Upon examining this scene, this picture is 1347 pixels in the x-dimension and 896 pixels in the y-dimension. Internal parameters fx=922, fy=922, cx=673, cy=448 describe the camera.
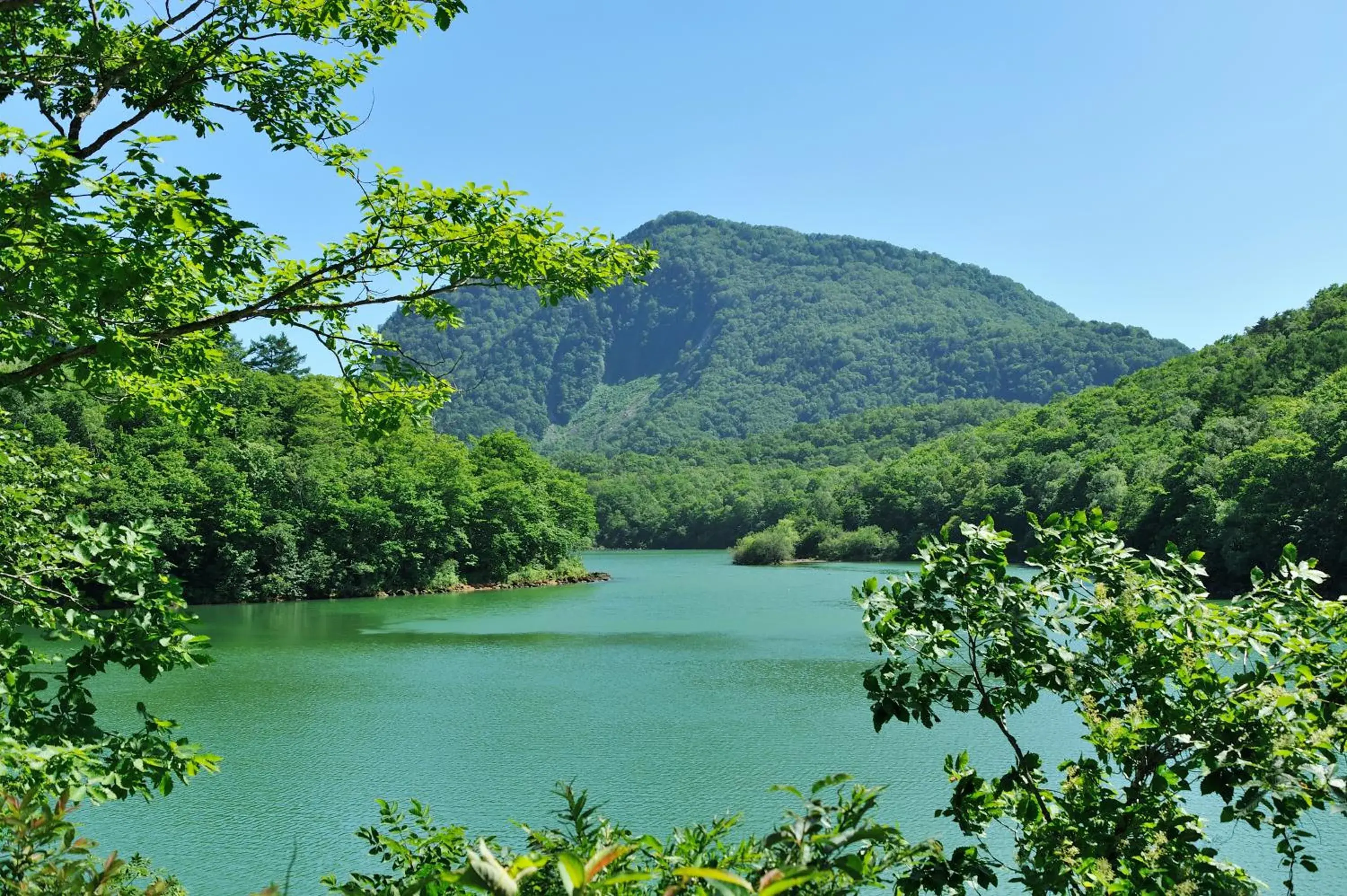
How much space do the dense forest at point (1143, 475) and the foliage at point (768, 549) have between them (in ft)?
18.6

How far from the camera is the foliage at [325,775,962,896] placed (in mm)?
1054

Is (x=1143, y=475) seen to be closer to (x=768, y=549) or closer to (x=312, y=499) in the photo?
(x=768, y=549)

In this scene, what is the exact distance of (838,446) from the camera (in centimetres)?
10844

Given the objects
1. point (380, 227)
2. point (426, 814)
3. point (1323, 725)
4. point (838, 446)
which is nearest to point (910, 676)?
point (1323, 725)

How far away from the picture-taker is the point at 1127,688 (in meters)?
2.99

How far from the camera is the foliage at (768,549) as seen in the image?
5853 centimetres

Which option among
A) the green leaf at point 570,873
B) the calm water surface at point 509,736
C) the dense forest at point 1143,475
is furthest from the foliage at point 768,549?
the green leaf at point 570,873

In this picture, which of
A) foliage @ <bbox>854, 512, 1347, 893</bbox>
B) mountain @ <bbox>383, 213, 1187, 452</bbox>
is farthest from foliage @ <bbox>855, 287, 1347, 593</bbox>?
mountain @ <bbox>383, 213, 1187, 452</bbox>

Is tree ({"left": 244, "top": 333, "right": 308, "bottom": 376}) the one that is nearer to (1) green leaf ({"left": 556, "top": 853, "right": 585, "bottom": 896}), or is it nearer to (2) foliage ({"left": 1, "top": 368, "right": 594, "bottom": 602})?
(2) foliage ({"left": 1, "top": 368, "right": 594, "bottom": 602})

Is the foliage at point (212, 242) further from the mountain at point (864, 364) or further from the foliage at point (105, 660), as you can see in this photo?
the mountain at point (864, 364)

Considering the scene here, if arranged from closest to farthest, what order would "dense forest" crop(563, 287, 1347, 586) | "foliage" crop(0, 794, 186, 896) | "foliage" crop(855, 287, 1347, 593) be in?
"foliage" crop(0, 794, 186, 896)
"foliage" crop(855, 287, 1347, 593)
"dense forest" crop(563, 287, 1347, 586)

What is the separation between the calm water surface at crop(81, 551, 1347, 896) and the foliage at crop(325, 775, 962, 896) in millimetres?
2320

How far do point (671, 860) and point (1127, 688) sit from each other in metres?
1.69

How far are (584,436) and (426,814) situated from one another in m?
178
